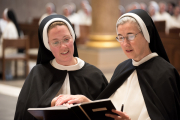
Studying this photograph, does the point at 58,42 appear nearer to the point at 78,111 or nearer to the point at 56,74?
the point at 56,74

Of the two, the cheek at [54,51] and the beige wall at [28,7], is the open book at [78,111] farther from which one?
the beige wall at [28,7]

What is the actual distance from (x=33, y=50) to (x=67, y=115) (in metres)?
10.1

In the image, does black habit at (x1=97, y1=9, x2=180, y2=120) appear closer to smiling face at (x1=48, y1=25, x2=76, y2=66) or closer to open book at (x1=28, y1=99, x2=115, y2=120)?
open book at (x1=28, y1=99, x2=115, y2=120)

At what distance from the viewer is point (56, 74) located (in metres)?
2.90

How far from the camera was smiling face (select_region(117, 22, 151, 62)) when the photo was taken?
2580 mm

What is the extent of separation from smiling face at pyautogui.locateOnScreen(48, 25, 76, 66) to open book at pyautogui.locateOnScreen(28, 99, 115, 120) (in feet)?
2.03

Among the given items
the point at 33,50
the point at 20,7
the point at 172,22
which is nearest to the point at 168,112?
the point at 33,50

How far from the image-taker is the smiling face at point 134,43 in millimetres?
2580

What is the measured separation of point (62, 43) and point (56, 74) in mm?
337

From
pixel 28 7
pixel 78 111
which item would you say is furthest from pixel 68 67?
pixel 28 7

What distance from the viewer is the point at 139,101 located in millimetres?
2572

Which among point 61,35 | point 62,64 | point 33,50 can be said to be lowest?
point 33,50

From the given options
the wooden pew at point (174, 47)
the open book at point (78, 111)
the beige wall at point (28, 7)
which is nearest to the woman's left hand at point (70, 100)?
the open book at point (78, 111)

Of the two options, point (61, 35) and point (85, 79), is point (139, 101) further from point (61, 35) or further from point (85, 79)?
point (61, 35)
